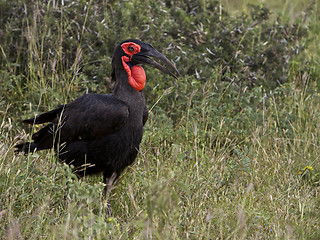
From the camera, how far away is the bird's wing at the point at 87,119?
12.3 feet

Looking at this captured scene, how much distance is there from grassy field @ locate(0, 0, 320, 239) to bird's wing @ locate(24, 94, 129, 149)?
0.23 m

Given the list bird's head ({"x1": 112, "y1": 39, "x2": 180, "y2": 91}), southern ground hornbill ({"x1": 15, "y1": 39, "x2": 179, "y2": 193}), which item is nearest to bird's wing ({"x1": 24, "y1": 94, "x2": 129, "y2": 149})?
southern ground hornbill ({"x1": 15, "y1": 39, "x2": 179, "y2": 193})

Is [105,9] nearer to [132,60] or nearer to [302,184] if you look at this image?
[132,60]

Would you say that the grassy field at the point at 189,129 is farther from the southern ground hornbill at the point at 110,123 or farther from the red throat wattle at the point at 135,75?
the red throat wattle at the point at 135,75

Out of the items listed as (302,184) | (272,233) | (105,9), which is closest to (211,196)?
(272,233)

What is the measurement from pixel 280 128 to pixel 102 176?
1.74 metres

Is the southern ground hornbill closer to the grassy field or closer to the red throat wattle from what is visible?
the red throat wattle

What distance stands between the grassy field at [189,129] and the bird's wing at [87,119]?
0.23 m

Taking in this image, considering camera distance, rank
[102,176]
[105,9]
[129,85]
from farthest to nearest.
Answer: [105,9] < [102,176] < [129,85]

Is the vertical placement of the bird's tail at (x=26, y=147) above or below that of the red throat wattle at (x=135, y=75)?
below

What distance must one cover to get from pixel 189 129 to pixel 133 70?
1.05m

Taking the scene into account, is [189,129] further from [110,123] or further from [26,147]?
[26,147]

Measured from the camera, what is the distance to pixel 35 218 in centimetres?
314

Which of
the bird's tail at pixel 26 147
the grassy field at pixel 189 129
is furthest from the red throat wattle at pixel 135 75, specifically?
the bird's tail at pixel 26 147
